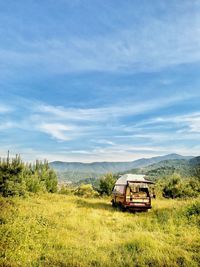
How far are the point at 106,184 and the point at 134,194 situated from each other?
65.3 ft

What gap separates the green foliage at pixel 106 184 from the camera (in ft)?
134

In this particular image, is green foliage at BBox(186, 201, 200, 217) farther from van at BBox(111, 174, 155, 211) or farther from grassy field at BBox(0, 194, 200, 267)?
van at BBox(111, 174, 155, 211)

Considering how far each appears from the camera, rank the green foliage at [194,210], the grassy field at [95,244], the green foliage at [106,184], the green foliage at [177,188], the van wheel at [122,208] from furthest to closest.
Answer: the green foliage at [106,184]
the green foliage at [177,188]
the van wheel at [122,208]
the green foliage at [194,210]
the grassy field at [95,244]

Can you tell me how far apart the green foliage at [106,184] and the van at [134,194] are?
18.2 meters

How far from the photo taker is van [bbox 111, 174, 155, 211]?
67.5ft

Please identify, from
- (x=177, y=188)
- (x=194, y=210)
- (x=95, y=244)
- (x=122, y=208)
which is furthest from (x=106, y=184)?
(x=95, y=244)

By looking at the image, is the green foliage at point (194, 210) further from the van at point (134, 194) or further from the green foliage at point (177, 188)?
the green foliage at point (177, 188)

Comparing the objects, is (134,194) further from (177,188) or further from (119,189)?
(177,188)

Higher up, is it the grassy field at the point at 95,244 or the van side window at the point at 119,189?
the van side window at the point at 119,189

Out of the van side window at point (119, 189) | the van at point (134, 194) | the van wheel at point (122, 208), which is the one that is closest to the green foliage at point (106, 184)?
the van side window at point (119, 189)

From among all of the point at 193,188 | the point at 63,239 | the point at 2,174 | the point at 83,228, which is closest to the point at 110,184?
the point at 193,188

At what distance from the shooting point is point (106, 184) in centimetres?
4112

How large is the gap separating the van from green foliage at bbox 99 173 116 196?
59.6ft

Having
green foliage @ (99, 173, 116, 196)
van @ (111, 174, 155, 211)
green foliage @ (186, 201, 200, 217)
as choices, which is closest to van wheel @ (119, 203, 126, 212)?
van @ (111, 174, 155, 211)
